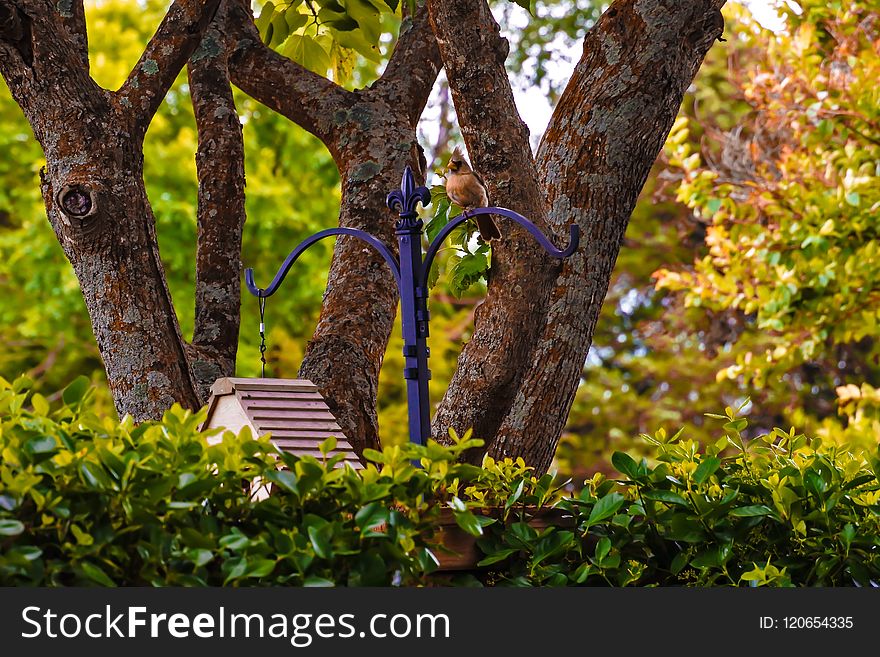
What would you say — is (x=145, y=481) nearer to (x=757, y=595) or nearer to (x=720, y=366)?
(x=757, y=595)

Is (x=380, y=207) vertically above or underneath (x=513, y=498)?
above

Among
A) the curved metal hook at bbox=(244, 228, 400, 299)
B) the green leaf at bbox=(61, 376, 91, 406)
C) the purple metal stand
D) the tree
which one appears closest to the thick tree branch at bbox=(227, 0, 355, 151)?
the tree

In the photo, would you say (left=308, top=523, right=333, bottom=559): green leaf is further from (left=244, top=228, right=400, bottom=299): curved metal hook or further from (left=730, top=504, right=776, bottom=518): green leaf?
(left=730, top=504, right=776, bottom=518): green leaf

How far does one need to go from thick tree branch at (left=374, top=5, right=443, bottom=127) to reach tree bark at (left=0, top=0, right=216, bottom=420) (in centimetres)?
98

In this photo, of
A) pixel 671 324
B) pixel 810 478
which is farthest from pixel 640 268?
pixel 810 478

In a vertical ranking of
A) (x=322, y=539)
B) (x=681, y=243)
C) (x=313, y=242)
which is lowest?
(x=322, y=539)

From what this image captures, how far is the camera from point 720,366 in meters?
13.7

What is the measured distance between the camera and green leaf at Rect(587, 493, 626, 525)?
204 centimetres

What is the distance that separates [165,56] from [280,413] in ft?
4.03

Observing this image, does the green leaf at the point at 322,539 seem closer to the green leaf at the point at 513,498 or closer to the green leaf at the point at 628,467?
the green leaf at the point at 513,498

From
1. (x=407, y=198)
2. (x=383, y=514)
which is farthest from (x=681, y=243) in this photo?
(x=383, y=514)

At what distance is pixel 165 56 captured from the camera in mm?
2879

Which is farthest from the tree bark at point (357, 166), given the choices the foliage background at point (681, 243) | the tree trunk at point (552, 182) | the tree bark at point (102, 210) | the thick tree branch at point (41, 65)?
the foliage background at point (681, 243)

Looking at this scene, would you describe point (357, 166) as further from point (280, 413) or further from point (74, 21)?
point (280, 413)
